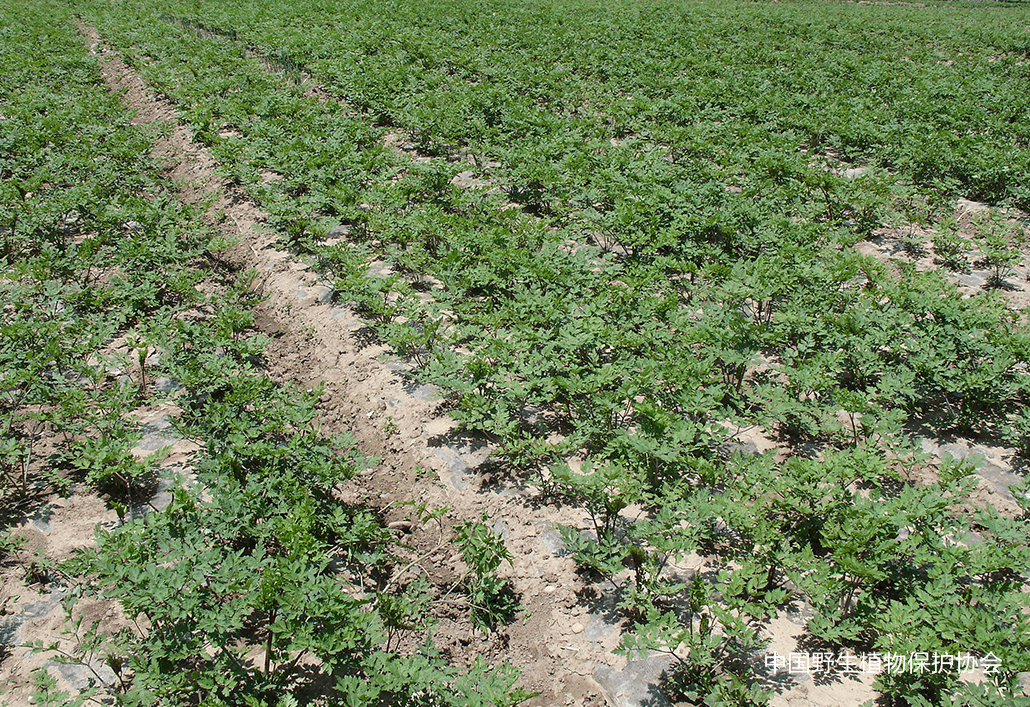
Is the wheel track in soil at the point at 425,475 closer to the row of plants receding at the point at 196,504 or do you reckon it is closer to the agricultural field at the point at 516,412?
the agricultural field at the point at 516,412

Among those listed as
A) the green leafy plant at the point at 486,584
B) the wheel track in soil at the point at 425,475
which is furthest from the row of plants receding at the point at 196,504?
the wheel track in soil at the point at 425,475

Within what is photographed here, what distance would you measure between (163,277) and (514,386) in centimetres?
495

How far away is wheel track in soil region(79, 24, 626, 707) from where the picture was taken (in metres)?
4.15

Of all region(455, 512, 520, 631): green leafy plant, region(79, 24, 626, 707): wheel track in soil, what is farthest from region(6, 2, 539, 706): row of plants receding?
region(79, 24, 626, 707): wheel track in soil

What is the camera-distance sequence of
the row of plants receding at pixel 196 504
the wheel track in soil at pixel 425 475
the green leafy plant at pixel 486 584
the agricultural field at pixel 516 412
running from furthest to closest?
1. the green leafy plant at pixel 486 584
2. the wheel track in soil at pixel 425 475
3. the agricultural field at pixel 516 412
4. the row of plants receding at pixel 196 504

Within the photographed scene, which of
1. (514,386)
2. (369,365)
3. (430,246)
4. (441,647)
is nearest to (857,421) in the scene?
(514,386)

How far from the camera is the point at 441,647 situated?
4238 millimetres

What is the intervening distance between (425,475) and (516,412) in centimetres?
101

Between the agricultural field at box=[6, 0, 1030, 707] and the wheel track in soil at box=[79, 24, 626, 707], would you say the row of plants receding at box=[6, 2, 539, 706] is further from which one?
the wheel track in soil at box=[79, 24, 626, 707]

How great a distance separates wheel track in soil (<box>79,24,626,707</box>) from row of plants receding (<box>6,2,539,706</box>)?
0.15 meters

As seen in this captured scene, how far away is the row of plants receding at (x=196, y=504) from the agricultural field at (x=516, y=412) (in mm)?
33

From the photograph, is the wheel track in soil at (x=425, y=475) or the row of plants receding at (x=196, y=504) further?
the wheel track in soil at (x=425, y=475)

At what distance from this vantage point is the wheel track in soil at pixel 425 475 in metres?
4.15

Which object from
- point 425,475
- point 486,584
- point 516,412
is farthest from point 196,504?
point 516,412
